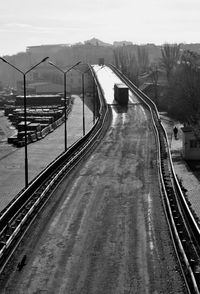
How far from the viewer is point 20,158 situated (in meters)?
50.4

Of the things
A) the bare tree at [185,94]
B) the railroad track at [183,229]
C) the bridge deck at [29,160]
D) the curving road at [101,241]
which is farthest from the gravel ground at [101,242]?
the bare tree at [185,94]

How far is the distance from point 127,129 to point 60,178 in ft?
88.6

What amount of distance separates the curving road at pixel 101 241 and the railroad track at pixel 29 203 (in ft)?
1.50

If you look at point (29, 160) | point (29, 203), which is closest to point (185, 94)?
point (29, 160)

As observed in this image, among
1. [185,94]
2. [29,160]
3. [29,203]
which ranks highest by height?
[185,94]

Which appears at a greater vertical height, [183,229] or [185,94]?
[185,94]

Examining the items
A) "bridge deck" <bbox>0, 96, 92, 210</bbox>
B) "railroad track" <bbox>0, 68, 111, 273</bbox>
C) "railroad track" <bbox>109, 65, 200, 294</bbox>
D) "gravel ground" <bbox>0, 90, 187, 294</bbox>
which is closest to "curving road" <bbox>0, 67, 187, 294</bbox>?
"gravel ground" <bbox>0, 90, 187, 294</bbox>

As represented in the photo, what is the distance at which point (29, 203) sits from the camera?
2480cm

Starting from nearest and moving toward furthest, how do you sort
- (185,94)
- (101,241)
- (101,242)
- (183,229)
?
1. (101,242)
2. (101,241)
3. (183,229)
4. (185,94)

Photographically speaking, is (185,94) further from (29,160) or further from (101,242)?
(101,242)

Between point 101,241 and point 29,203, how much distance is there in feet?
20.2

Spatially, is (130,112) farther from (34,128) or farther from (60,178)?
(60,178)

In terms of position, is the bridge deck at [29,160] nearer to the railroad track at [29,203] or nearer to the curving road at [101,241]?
the railroad track at [29,203]

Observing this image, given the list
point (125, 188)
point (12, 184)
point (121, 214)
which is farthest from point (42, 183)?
point (12, 184)
